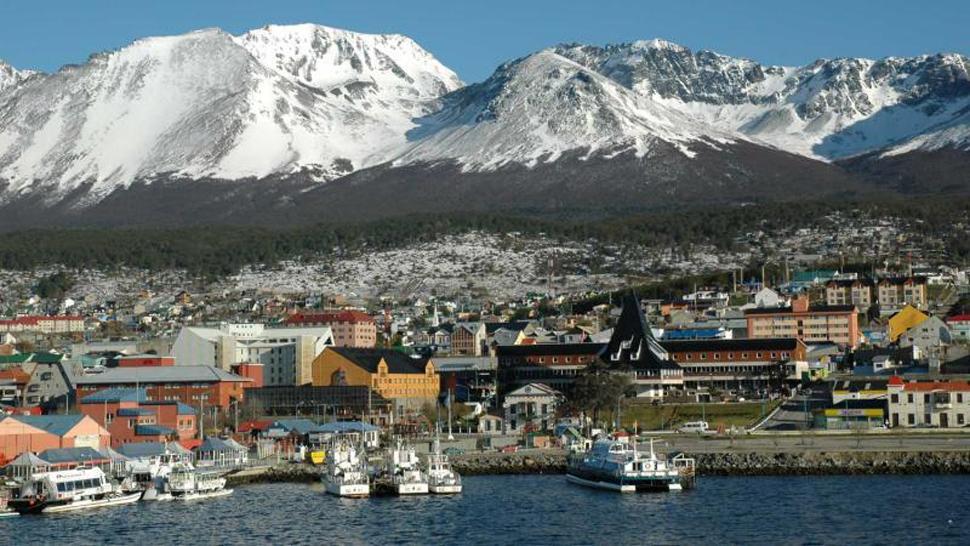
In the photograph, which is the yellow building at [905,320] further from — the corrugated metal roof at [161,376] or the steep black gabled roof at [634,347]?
the corrugated metal roof at [161,376]

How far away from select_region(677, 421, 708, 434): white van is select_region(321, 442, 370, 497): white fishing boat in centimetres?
1773

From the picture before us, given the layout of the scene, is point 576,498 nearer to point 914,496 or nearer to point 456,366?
point 914,496

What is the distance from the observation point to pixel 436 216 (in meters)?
198

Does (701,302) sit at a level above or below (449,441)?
above

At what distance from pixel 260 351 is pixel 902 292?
4339cm

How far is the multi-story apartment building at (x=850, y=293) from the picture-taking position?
129000 millimetres

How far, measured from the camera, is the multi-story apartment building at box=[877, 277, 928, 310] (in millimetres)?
128125

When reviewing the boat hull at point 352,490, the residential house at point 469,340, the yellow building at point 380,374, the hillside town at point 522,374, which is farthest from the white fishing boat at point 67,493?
the residential house at point 469,340

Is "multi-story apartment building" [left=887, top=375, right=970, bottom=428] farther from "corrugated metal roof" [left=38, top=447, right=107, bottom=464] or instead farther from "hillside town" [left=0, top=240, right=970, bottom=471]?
"corrugated metal roof" [left=38, top=447, right=107, bottom=464]

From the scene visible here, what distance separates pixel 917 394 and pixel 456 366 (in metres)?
33.6

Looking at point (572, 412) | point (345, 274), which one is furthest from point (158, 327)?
point (572, 412)

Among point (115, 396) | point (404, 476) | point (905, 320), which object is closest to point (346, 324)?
point (905, 320)

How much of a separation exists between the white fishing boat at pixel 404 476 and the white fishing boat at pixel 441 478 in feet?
0.76

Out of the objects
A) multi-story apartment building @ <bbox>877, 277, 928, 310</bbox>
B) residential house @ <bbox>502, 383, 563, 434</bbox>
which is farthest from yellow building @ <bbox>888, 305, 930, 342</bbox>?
residential house @ <bbox>502, 383, 563, 434</bbox>
